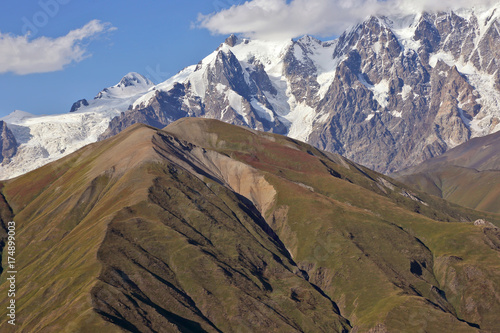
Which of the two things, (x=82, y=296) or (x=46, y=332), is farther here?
(x=82, y=296)

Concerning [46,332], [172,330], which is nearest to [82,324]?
[46,332]

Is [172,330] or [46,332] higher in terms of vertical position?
[46,332]

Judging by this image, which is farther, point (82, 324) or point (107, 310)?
point (107, 310)

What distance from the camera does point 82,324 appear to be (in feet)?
595

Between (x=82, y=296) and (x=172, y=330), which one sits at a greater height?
(x=82, y=296)

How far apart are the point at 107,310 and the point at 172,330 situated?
854 inches

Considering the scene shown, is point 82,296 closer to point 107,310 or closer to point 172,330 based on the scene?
point 107,310

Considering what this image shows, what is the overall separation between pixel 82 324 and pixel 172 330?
101ft

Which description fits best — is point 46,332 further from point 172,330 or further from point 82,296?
point 172,330

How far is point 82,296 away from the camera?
653 feet

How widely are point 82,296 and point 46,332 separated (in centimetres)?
1938

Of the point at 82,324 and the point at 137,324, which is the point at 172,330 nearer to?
the point at 137,324

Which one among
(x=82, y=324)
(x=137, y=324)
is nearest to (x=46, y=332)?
(x=82, y=324)

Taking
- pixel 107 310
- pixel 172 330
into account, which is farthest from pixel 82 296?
pixel 172 330
